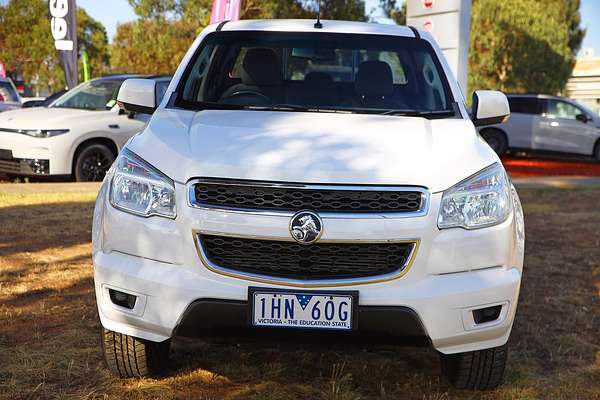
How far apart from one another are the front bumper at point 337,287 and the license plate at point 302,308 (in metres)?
0.03

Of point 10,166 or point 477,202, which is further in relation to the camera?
point 10,166

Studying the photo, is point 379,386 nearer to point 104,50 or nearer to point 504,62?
point 504,62

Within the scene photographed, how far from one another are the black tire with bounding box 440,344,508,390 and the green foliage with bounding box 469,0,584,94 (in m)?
32.5

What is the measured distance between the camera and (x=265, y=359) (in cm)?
389

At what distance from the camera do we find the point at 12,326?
4.30m

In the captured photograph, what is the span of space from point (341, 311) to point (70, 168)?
27.0ft

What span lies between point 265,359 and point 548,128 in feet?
54.7

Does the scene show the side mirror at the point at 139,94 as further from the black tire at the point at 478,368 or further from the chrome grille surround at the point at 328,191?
the black tire at the point at 478,368

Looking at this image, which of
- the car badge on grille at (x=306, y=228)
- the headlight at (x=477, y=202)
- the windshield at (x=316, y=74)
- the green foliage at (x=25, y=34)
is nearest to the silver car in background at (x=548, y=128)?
the windshield at (x=316, y=74)

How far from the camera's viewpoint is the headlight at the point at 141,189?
3043mm

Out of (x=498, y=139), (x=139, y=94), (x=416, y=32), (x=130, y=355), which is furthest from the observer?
(x=498, y=139)

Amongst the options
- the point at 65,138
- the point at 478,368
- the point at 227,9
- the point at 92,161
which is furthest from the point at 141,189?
the point at 227,9

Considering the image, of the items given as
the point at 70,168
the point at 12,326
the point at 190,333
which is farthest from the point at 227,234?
the point at 70,168

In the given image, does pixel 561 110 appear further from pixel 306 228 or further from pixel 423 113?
pixel 306 228
